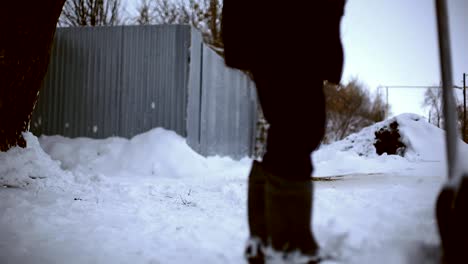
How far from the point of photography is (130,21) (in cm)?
1491

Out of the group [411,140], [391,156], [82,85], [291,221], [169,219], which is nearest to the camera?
[291,221]

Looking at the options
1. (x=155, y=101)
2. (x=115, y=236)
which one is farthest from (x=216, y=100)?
(x=115, y=236)

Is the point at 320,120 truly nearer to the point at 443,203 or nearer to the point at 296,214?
the point at 296,214

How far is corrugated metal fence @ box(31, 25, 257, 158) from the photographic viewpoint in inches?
261

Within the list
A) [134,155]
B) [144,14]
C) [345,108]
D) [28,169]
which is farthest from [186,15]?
[28,169]

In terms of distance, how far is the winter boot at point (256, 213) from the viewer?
1.18 metres

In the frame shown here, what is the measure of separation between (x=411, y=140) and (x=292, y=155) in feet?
17.2

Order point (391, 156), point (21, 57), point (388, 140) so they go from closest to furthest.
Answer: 1. point (21, 57)
2. point (391, 156)
3. point (388, 140)

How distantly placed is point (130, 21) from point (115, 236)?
563 inches

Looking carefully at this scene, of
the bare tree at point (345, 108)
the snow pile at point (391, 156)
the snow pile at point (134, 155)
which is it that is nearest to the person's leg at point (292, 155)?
the snow pile at point (391, 156)

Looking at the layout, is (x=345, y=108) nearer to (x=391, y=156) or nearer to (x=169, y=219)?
(x=391, y=156)

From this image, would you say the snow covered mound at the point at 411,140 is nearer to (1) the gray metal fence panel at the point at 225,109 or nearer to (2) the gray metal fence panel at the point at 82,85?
(1) the gray metal fence panel at the point at 225,109

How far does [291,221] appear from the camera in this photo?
1077mm

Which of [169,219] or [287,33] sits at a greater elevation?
[287,33]
